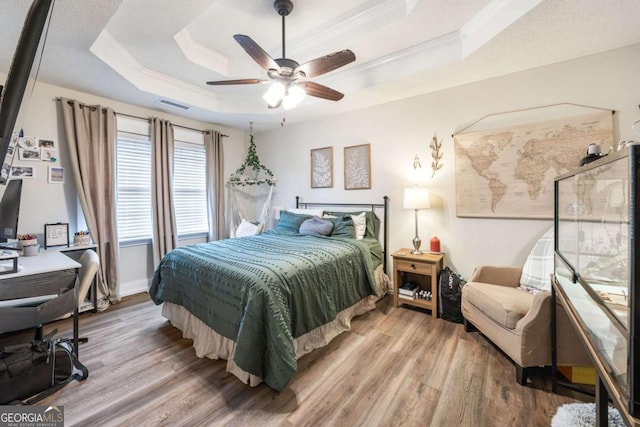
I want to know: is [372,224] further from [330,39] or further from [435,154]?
[330,39]

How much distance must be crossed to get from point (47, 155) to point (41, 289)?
1.84 meters

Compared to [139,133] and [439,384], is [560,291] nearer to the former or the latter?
[439,384]

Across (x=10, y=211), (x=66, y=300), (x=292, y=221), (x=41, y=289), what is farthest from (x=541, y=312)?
(x=10, y=211)

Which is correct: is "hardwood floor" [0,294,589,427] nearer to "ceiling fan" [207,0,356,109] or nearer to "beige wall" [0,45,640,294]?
"beige wall" [0,45,640,294]

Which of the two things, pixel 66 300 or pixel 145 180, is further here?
pixel 145 180

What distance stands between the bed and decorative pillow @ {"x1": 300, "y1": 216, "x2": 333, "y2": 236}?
0.43 feet

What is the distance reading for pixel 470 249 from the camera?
2.89m

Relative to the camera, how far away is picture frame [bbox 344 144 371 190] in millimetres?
3623

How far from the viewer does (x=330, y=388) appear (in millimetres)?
1784

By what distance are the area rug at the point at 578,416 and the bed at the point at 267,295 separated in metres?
1.50

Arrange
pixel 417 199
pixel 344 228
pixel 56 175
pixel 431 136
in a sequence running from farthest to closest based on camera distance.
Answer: pixel 344 228
pixel 431 136
pixel 56 175
pixel 417 199

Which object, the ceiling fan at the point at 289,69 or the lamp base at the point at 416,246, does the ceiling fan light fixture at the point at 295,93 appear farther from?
the lamp base at the point at 416,246

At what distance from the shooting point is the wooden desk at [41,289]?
66.3 inches

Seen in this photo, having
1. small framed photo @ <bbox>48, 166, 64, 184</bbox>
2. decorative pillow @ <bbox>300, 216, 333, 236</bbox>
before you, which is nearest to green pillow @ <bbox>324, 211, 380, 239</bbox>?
decorative pillow @ <bbox>300, 216, 333, 236</bbox>
